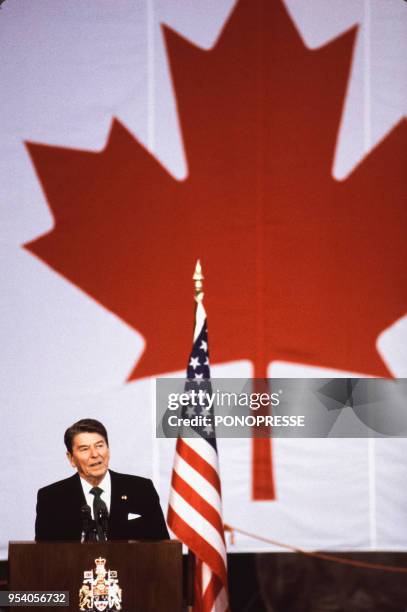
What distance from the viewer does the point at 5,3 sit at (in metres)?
3.96

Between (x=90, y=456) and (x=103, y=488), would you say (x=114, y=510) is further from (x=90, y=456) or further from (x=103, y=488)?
(x=90, y=456)

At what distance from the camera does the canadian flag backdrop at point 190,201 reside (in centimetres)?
384

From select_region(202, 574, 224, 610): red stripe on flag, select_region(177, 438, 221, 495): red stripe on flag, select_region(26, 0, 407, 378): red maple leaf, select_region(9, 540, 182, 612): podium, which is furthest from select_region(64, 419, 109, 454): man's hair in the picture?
select_region(9, 540, 182, 612): podium

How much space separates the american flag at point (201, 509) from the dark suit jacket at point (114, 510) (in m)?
0.32

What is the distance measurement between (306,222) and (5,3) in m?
1.74

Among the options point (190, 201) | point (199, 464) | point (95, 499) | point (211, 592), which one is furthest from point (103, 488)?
point (190, 201)

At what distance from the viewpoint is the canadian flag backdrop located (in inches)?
151

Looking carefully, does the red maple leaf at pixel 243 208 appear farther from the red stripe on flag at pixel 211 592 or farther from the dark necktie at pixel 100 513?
the red stripe on flag at pixel 211 592

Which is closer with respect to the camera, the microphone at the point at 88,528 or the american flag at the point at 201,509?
the microphone at the point at 88,528

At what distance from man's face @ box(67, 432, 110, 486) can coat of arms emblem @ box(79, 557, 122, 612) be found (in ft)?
3.35

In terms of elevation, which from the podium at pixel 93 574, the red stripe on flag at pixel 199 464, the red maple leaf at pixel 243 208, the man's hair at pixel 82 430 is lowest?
the podium at pixel 93 574

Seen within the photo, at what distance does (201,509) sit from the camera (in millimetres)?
3004

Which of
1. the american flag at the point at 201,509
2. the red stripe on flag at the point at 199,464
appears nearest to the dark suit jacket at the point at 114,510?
the american flag at the point at 201,509

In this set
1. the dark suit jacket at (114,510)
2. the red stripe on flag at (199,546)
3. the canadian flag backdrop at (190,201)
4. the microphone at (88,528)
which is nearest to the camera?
the microphone at (88,528)
